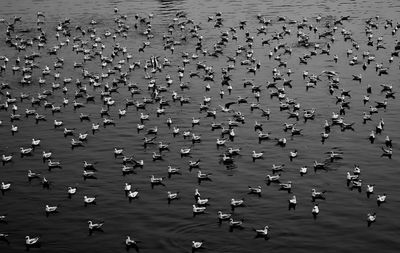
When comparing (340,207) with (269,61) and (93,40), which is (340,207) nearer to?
(269,61)

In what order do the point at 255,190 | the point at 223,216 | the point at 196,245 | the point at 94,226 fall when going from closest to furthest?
A: the point at 196,245, the point at 94,226, the point at 223,216, the point at 255,190

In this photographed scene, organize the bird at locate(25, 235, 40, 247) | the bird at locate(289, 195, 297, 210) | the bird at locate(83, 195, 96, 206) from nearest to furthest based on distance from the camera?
the bird at locate(25, 235, 40, 247)
the bird at locate(289, 195, 297, 210)
the bird at locate(83, 195, 96, 206)

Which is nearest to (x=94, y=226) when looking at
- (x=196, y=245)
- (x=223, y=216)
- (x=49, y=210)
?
(x=49, y=210)

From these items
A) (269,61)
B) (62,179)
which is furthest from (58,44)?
(62,179)

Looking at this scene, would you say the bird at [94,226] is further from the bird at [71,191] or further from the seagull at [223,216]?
the seagull at [223,216]

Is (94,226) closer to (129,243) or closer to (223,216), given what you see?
(129,243)

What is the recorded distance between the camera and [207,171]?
6912 cm

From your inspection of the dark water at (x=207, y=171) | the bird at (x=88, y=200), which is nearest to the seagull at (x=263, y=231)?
the dark water at (x=207, y=171)

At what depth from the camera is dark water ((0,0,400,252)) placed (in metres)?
55.8

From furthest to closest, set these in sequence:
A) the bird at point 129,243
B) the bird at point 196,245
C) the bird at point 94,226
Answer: the bird at point 94,226, the bird at point 129,243, the bird at point 196,245

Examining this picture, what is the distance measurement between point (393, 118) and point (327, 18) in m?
56.8

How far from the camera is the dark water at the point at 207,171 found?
55781mm

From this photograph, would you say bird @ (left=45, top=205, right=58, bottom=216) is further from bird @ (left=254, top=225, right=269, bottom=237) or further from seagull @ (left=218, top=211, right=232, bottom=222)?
bird @ (left=254, top=225, right=269, bottom=237)

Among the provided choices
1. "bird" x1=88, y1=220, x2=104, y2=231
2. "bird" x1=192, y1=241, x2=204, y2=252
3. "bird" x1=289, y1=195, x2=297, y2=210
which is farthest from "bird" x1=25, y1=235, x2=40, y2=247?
"bird" x1=289, y1=195, x2=297, y2=210
